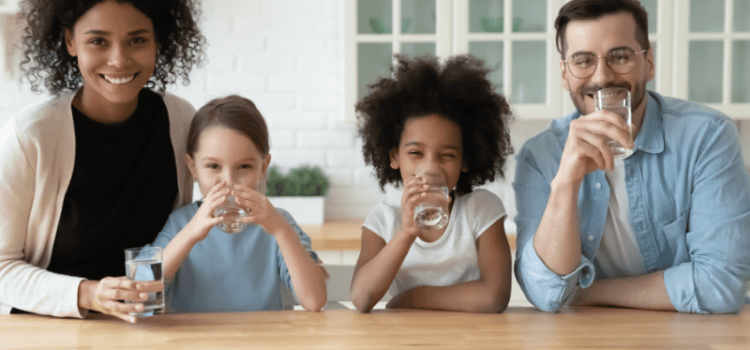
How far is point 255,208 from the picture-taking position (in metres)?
1.34

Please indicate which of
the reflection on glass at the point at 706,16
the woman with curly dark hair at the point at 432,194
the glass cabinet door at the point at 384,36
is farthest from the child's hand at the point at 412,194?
the reflection on glass at the point at 706,16

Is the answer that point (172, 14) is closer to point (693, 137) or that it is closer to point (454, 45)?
point (693, 137)

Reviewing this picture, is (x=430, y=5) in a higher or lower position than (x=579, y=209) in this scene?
higher

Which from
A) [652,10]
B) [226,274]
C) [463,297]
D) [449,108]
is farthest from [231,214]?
[652,10]

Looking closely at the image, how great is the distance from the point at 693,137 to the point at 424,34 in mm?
1876

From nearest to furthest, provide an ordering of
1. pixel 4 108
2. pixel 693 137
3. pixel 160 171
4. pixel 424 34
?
1. pixel 693 137
2. pixel 160 171
3. pixel 424 34
4. pixel 4 108

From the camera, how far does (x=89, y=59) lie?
1484 mm

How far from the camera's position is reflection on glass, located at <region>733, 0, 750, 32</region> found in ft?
10.3

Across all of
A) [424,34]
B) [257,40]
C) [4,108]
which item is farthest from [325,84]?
[4,108]

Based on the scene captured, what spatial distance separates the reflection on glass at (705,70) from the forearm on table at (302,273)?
8.31 ft

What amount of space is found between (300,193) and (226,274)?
5.41ft

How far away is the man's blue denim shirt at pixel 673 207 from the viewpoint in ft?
4.46

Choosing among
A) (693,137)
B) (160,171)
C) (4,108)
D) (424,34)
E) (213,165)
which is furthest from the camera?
(4,108)

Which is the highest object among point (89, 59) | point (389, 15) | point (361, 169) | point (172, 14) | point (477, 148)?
point (389, 15)
